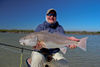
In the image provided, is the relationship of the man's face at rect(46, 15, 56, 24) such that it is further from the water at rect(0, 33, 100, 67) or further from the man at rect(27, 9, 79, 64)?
the water at rect(0, 33, 100, 67)

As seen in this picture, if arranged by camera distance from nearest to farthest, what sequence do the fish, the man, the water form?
1. the fish
2. the man
3. the water

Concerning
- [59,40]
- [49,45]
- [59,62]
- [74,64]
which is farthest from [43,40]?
[74,64]

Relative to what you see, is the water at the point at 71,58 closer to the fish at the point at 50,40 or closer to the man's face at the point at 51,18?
the man's face at the point at 51,18

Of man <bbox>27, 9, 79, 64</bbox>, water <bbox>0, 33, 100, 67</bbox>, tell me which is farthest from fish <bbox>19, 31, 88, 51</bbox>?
water <bbox>0, 33, 100, 67</bbox>

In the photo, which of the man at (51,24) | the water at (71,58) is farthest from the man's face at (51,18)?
the water at (71,58)

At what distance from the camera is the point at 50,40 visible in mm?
3709

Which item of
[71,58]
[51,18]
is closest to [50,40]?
[51,18]

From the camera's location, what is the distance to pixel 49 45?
145 inches

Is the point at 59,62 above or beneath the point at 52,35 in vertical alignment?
beneath

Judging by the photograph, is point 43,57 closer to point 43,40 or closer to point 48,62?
point 48,62

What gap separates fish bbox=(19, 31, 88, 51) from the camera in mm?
3586

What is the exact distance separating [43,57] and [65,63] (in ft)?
2.33

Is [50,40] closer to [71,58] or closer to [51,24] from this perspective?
[51,24]

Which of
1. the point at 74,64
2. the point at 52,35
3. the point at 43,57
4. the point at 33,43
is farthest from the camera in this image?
the point at 74,64
